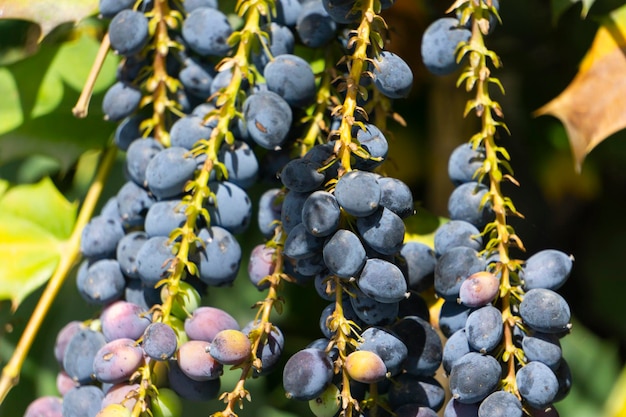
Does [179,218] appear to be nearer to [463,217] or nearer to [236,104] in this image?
[236,104]

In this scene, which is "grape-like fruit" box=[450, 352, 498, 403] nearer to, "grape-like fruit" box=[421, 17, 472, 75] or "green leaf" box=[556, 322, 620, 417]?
"grape-like fruit" box=[421, 17, 472, 75]

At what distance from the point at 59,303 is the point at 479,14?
0.62m

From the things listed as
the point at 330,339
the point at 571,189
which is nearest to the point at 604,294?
the point at 571,189

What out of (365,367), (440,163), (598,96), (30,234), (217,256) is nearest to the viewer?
(365,367)

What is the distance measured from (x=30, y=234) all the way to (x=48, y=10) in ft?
0.84

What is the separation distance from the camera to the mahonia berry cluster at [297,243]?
0.56 metres

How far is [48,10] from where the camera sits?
0.81 meters

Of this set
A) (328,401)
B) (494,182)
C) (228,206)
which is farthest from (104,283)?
(494,182)

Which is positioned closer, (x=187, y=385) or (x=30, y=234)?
(x=187, y=385)

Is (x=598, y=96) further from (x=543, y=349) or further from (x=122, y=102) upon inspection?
(x=122, y=102)

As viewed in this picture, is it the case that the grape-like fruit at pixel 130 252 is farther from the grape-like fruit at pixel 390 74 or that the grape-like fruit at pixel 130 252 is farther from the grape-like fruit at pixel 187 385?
the grape-like fruit at pixel 390 74

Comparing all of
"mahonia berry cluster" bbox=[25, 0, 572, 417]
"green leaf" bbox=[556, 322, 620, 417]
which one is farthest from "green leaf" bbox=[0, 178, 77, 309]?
"green leaf" bbox=[556, 322, 620, 417]

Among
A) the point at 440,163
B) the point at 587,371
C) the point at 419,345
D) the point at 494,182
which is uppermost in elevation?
the point at 494,182

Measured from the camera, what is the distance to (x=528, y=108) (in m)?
1.08
